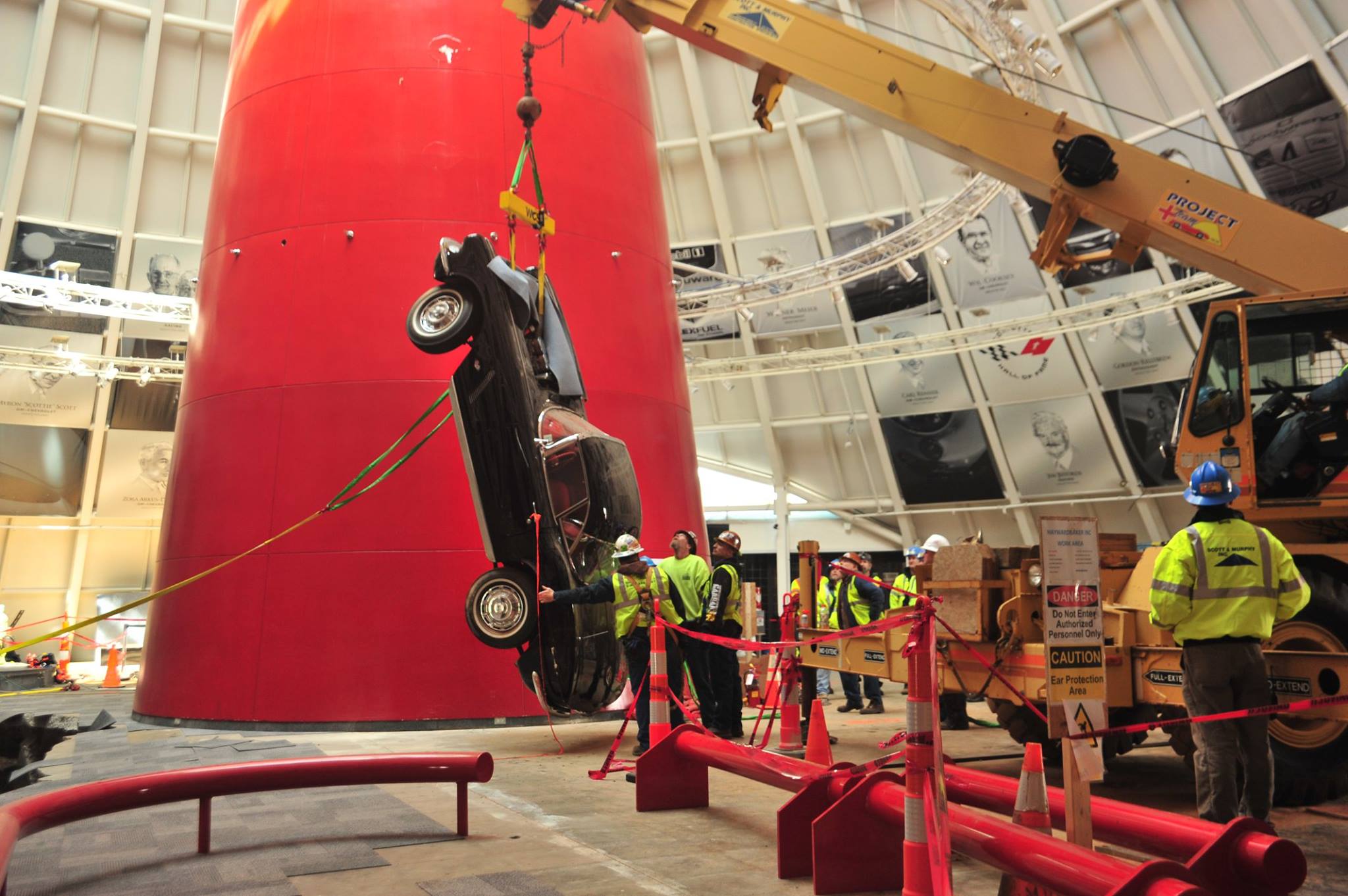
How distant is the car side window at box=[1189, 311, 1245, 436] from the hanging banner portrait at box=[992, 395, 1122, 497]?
1372 centimetres

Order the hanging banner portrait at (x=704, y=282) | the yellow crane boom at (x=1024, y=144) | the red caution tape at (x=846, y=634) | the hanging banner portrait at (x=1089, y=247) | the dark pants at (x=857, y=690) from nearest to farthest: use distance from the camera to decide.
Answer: the red caution tape at (x=846, y=634)
the yellow crane boom at (x=1024, y=144)
the dark pants at (x=857, y=690)
the hanging banner portrait at (x=1089, y=247)
the hanging banner portrait at (x=704, y=282)

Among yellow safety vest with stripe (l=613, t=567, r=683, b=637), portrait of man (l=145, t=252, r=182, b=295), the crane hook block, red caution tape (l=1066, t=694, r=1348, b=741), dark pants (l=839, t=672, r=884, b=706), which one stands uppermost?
portrait of man (l=145, t=252, r=182, b=295)

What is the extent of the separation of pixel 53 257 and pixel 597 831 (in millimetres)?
19990

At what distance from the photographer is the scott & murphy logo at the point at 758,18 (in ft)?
27.7

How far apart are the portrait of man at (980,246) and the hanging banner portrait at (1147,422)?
131 inches

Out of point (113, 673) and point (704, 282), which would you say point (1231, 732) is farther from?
point (704, 282)

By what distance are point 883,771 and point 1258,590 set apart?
84.3 inches

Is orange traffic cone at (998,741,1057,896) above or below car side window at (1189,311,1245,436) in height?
below

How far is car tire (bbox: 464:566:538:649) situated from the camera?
6477 millimetres

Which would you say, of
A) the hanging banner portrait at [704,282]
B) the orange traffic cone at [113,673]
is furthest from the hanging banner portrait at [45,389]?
the hanging banner portrait at [704,282]

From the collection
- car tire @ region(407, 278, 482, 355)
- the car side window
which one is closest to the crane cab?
the car side window

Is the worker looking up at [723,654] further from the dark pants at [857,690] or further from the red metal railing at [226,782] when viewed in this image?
the red metal railing at [226,782]

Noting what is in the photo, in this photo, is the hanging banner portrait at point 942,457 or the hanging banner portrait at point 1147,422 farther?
the hanging banner portrait at point 942,457

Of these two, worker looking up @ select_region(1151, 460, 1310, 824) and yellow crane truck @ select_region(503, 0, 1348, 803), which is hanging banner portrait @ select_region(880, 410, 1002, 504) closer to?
yellow crane truck @ select_region(503, 0, 1348, 803)
